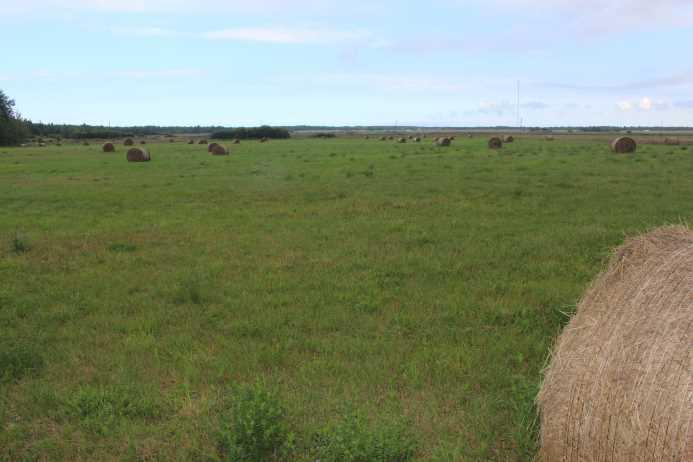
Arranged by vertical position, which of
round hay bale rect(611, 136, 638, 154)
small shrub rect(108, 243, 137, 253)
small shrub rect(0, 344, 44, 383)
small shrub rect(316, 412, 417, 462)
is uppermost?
round hay bale rect(611, 136, 638, 154)

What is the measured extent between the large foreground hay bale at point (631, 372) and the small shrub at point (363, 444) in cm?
112

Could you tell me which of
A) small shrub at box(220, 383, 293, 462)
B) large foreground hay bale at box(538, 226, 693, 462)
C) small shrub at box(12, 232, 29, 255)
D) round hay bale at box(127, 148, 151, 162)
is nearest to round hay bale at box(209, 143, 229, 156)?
round hay bale at box(127, 148, 151, 162)

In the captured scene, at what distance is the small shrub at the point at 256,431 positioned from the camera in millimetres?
4848

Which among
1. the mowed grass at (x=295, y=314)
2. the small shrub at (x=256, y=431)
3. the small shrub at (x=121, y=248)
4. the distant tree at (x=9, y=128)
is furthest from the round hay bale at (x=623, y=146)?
the distant tree at (x=9, y=128)

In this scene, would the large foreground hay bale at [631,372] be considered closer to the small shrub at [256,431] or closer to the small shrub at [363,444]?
the small shrub at [363,444]

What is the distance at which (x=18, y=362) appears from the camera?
6547 mm

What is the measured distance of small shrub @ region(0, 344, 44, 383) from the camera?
640cm

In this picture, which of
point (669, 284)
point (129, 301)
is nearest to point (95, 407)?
point (129, 301)

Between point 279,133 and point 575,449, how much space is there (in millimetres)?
115913

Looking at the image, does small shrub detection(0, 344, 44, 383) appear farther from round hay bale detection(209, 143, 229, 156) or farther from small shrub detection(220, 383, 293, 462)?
round hay bale detection(209, 143, 229, 156)

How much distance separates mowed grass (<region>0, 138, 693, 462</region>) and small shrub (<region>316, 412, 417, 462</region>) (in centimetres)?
12

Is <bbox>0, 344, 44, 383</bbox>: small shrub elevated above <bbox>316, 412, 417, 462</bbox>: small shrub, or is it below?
above

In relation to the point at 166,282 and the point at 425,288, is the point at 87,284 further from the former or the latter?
the point at 425,288

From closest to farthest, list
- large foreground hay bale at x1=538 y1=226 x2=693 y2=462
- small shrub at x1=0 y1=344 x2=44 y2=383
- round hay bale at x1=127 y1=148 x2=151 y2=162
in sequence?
large foreground hay bale at x1=538 y1=226 x2=693 y2=462 → small shrub at x1=0 y1=344 x2=44 y2=383 → round hay bale at x1=127 y1=148 x2=151 y2=162
